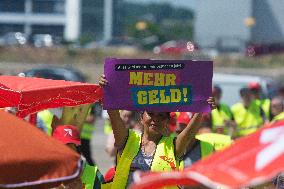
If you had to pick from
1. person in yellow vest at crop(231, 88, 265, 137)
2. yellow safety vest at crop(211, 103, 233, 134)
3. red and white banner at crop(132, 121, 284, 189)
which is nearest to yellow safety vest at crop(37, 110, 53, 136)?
yellow safety vest at crop(211, 103, 233, 134)

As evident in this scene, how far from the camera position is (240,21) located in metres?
81.2

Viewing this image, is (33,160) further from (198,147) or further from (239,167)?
(198,147)

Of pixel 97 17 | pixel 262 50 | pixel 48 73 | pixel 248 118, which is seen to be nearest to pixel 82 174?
pixel 248 118

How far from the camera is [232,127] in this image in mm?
13672

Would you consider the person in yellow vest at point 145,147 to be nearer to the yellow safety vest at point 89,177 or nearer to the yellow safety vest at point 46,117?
the yellow safety vest at point 89,177

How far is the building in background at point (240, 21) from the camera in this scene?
8038 centimetres

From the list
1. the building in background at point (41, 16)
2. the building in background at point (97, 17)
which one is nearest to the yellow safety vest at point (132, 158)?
the building in background at point (97, 17)

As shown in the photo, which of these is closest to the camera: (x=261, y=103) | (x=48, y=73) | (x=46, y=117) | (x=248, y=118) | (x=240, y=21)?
(x=46, y=117)

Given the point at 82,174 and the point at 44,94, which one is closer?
the point at 82,174

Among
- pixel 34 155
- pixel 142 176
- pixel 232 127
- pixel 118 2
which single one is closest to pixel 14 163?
pixel 34 155

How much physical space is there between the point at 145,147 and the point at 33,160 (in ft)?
7.77

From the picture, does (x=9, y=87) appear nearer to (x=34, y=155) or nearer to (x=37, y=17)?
(x=34, y=155)

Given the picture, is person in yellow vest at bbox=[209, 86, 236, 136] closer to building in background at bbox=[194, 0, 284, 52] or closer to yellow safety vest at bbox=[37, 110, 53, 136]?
yellow safety vest at bbox=[37, 110, 53, 136]

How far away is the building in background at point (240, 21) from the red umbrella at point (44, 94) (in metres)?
69.7
